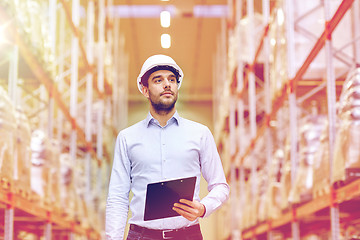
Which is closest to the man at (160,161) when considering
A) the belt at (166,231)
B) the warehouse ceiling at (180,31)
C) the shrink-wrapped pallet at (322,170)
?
the belt at (166,231)

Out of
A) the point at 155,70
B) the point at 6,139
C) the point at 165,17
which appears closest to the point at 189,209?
the point at 155,70

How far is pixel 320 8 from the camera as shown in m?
7.33

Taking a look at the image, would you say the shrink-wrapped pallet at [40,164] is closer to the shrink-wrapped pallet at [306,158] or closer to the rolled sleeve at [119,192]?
the shrink-wrapped pallet at [306,158]

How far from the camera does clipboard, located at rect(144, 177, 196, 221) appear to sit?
2.19 meters

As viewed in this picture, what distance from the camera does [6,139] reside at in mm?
4941

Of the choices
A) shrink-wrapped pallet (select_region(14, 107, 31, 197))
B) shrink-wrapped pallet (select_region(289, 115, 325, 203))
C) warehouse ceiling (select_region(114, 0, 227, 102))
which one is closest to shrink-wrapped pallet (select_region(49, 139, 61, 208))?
shrink-wrapped pallet (select_region(14, 107, 31, 197))

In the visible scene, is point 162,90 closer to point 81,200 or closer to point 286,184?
point 286,184

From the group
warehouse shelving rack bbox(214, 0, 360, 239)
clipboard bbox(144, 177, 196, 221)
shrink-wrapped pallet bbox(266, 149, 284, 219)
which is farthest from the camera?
shrink-wrapped pallet bbox(266, 149, 284, 219)

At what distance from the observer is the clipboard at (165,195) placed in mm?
2193

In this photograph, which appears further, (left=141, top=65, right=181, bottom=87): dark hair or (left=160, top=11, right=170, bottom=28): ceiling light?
(left=160, top=11, right=170, bottom=28): ceiling light

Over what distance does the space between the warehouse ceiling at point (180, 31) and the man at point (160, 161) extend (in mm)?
13224

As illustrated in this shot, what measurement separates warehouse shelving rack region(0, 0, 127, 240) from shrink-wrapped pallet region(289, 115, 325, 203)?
9.03 ft

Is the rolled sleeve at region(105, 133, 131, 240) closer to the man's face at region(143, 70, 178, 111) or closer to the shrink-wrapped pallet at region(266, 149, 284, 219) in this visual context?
the man's face at region(143, 70, 178, 111)

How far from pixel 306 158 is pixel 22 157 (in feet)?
9.34
